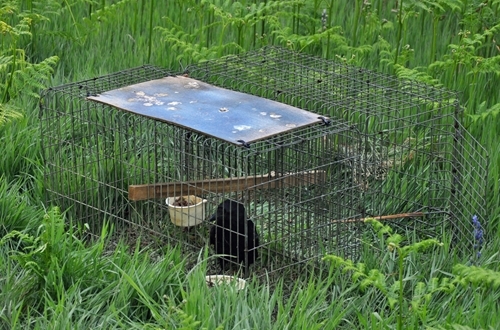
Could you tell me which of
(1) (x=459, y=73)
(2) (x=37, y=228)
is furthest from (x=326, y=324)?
(1) (x=459, y=73)

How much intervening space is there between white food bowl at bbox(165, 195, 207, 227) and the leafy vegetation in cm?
21

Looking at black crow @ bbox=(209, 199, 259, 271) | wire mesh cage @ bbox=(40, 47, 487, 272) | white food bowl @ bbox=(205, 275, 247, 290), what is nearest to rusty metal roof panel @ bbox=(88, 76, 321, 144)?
wire mesh cage @ bbox=(40, 47, 487, 272)

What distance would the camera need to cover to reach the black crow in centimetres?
467

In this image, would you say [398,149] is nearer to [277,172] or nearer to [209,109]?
[277,172]

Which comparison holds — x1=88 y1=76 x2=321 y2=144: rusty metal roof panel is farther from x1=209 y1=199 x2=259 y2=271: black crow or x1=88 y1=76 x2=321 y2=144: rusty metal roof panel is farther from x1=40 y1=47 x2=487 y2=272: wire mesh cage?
x1=209 y1=199 x2=259 y2=271: black crow

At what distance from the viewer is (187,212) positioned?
493cm

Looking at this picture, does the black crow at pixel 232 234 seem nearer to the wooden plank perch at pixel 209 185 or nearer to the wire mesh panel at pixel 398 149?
the wooden plank perch at pixel 209 185

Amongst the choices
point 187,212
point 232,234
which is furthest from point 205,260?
point 187,212

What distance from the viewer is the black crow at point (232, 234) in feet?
15.3

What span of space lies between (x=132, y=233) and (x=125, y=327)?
3.80ft

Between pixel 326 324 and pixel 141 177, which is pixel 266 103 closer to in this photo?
pixel 141 177

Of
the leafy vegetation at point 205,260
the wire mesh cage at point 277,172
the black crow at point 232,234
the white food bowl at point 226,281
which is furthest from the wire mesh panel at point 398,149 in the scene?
the white food bowl at point 226,281

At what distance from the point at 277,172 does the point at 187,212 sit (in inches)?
20.1

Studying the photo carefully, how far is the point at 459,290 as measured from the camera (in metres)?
4.47
